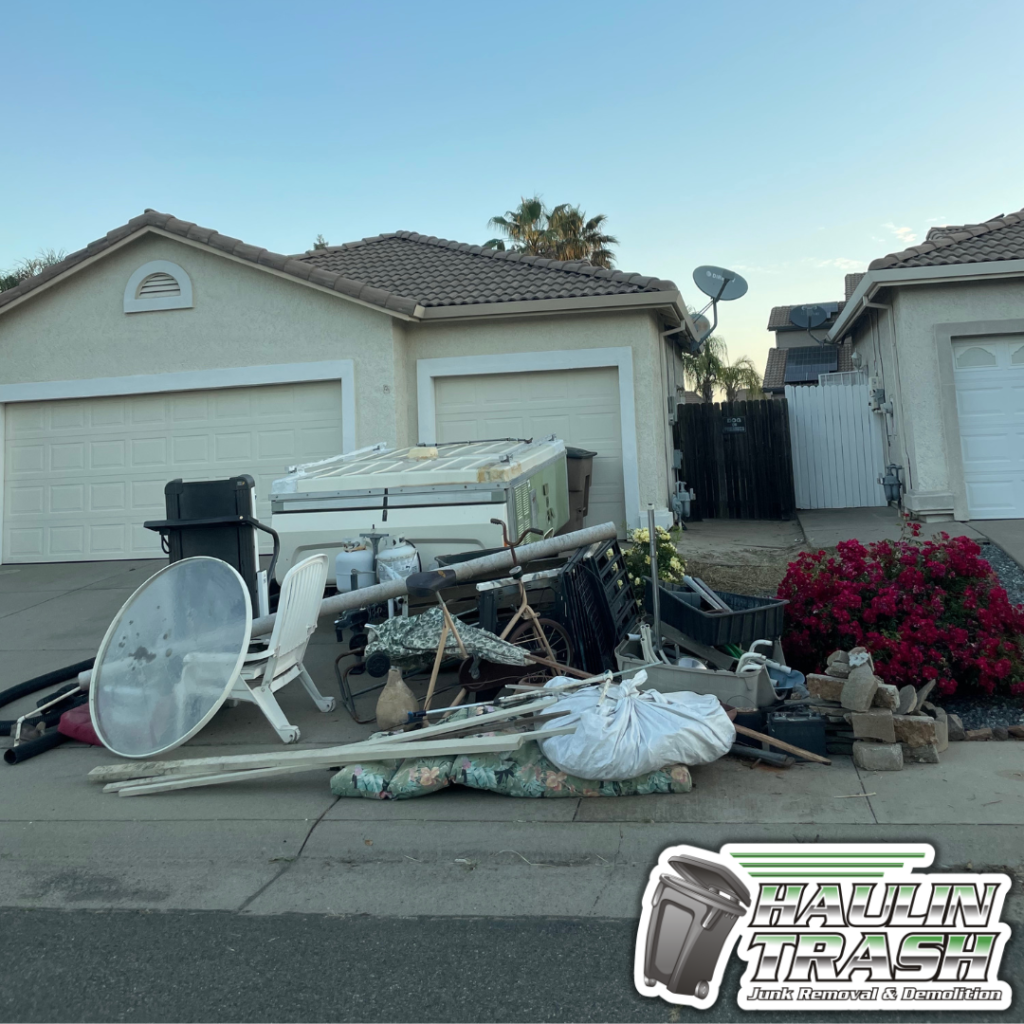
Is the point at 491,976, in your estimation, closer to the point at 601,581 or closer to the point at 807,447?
the point at 601,581

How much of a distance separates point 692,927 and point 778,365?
3657cm

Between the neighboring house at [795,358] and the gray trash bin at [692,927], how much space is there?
27647mm

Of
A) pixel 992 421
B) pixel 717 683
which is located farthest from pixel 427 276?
pixel 717 683

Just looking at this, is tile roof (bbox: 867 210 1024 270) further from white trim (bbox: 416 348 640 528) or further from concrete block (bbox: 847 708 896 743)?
concrete block (bbox: 847 708 896 743)

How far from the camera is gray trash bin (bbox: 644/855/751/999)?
289 cm

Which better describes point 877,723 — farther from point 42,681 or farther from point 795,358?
point 795,358

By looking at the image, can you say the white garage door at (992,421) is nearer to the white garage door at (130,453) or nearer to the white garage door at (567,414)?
the white garage door at (567,414)

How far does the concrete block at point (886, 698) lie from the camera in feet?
15.9

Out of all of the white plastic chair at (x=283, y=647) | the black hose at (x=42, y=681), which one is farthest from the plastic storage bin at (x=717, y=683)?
the black hose at (x=42, y=681)

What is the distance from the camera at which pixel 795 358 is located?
112 ft

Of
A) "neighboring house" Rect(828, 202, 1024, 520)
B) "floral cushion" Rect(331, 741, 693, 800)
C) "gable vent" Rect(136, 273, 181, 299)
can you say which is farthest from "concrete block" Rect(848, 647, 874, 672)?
"gable vent" Rect(136, 273, 181, 299)

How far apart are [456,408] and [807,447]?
678 cm

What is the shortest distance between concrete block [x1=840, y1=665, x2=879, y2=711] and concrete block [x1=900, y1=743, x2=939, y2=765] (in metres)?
0.29

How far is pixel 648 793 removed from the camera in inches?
177
